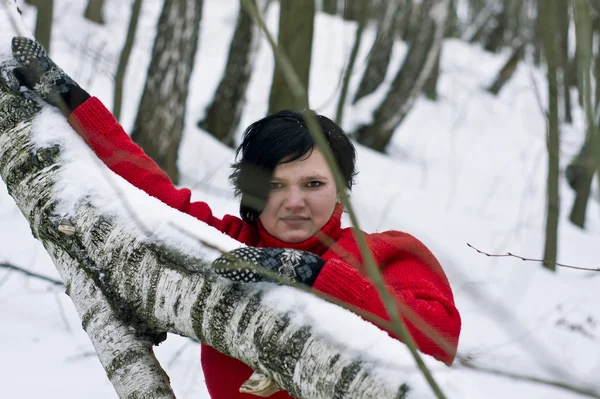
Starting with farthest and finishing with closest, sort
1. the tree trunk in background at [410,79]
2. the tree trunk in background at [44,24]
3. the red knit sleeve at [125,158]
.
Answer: the tree trunk in background at [410,79] → the tree trunk in background at [44,24] → the red knit sleeve at [125,158]

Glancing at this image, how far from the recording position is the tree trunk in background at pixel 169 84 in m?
6.09

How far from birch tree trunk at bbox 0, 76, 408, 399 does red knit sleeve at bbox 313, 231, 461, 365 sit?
150 mm

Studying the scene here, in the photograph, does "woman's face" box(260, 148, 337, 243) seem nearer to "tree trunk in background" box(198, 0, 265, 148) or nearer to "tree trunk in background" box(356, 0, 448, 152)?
"tree trunk in background" box(198, 0, 265, 148)

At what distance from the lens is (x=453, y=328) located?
1.65 meters

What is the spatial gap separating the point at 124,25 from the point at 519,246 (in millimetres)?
8880

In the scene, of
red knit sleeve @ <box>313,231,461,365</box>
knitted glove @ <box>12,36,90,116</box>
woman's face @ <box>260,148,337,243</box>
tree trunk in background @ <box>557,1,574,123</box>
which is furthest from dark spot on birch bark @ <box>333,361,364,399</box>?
tree trunk in background @ <box>557,1,574,123</box>

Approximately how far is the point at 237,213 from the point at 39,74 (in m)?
3.79

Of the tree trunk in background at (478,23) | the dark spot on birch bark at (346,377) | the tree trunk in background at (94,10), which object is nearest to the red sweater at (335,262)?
the dark spot on birch bark at (346,377)

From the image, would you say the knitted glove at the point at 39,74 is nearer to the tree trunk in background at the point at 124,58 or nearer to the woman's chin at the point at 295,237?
the woman's chin at the point at 295,237

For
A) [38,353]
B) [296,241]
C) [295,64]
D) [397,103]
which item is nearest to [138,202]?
[296,241]

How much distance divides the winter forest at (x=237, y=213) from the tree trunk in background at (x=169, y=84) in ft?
0.05

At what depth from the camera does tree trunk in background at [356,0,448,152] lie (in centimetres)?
958

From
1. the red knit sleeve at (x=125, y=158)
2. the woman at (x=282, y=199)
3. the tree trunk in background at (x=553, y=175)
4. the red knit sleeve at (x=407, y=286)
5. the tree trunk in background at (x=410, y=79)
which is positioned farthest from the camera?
the tree trunk in background at (x=410, y=79)

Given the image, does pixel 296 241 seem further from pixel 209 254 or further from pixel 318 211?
pixel 209 254
